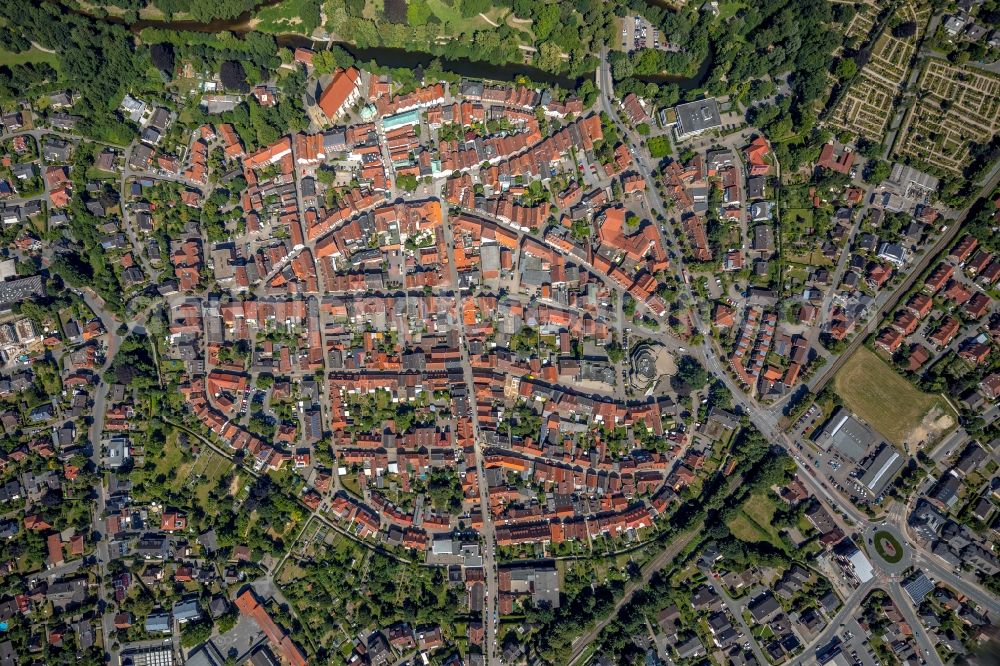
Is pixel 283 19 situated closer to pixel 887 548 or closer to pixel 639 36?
pixel 639 36

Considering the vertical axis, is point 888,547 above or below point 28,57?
below

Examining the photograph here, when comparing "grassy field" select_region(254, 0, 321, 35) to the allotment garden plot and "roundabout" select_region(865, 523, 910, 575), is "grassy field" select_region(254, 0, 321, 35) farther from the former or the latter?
"roundabout" select_region(865, 523, 910, 575)

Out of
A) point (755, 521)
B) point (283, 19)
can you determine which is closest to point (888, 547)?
point (755, 521)

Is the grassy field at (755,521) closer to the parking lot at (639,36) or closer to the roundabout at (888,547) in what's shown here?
the roundabout at (888,547)

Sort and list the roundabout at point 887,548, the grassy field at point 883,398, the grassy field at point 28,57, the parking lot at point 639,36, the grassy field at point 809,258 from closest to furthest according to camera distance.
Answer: the roundabout at point 887,548, the grassy field at point 883,398, the grassy field at point 809,258, the parking lot at point 639,36, the grassy field at point 28,57

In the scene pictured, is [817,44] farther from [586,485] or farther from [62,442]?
[62,442]

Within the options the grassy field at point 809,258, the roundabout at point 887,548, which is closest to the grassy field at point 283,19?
the grassy field at point 809,258
